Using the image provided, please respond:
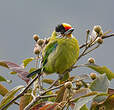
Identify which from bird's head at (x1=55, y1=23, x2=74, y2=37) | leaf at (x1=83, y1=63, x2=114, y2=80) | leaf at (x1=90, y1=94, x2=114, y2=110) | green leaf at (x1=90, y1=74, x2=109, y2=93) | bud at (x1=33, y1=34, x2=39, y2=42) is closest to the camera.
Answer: leaf at (x1=90, y1=94, x2=114, y2=110)

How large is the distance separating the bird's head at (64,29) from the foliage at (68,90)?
0.49 metres

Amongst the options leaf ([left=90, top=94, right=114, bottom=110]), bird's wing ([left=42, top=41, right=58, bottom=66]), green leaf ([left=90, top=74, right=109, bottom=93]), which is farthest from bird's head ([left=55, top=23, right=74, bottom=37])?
leaf ([left=90, top=94, right=114, bottom=110])

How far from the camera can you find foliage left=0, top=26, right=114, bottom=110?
1.51 meters

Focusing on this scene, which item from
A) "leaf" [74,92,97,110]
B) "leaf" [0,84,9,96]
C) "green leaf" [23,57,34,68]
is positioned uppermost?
"leaf" [74,92,97,110]

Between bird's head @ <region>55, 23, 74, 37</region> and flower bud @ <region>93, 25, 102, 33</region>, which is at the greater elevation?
flower bud @ <region>93, 25, 102, 33</region>

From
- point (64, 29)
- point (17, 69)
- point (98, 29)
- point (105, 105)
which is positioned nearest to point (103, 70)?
point (98, 29)

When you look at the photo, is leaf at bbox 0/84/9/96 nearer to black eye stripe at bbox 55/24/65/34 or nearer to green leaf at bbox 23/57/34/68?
green leaf at bbox 23/57/34/68

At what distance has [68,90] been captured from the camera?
1.63 m

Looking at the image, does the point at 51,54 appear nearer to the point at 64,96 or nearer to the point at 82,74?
the point at 82,74

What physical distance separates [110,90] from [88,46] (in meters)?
0.37

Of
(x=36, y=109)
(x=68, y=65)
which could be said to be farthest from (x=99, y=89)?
(x=68, y=65)

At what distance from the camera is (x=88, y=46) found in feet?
6.61

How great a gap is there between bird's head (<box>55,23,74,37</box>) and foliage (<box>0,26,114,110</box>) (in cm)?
49

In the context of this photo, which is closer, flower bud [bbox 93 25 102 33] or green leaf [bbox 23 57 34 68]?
flower bud [bbox 93 25 102 33]
